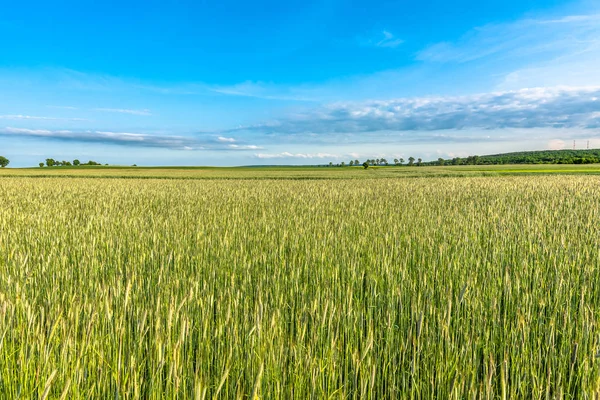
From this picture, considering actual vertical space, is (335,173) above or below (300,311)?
above

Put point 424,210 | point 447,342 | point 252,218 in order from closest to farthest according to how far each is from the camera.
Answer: point 447,342 < point 252,218 < point 424,210

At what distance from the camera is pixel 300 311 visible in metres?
2.51

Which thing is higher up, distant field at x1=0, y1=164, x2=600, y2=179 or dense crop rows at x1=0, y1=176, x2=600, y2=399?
distant field at x1=0, y1=164, x2=600, y2=179

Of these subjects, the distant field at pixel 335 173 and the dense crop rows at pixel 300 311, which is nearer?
the dense crop rows at pixel 300 311

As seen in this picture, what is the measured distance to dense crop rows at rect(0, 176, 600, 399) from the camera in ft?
5.57

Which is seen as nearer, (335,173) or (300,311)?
(300,311)

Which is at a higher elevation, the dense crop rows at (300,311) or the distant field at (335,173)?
the distant field at (335,173)

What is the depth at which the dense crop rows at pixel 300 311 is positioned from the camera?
66.9 inches

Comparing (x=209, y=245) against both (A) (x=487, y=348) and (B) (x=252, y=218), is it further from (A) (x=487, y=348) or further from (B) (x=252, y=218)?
(A) (x=487, y=348)

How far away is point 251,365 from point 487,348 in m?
1.42

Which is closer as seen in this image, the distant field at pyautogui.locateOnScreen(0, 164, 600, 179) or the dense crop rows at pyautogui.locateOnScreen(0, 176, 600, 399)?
the dense crop rows at pyautogui.locateOnScreen(0, 176, 600, 399)

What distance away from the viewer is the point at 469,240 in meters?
4.55

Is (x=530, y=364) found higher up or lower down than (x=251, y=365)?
lower down

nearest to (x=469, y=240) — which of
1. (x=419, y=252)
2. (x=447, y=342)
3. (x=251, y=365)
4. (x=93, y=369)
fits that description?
(x=419, y=252)
